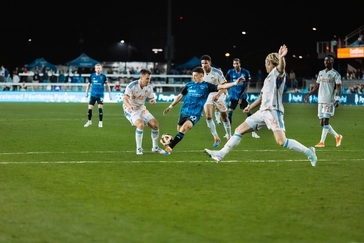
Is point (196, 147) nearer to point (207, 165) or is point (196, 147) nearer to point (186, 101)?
point (186, 101)

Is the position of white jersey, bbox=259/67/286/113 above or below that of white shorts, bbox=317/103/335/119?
above

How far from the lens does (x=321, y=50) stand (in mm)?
63562

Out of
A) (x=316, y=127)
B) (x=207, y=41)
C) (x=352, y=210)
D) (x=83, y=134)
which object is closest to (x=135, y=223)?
(x=352, y=210)

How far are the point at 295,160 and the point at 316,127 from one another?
11.0 metres

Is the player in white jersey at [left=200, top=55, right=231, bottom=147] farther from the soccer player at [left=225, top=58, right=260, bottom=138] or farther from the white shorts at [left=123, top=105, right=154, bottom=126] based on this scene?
the white shorts at [left=123, top=105, right=154, bottom=126]

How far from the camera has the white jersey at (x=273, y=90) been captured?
12.3 m

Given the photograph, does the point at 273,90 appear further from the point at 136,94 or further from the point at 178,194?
the point at 136,94

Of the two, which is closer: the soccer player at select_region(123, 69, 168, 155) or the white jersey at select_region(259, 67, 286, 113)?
the white jersey at select_region(259, 67, 286, 113)

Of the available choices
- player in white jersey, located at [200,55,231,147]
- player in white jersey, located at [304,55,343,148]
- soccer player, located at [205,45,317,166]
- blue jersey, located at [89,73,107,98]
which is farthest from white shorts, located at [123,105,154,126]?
blue jersey, located at [89,73,107,98]

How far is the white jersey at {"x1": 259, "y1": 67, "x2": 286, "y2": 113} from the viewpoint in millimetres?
12344

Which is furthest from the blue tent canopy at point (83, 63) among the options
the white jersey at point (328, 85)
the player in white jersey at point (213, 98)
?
the white jersey at point (328, 85)

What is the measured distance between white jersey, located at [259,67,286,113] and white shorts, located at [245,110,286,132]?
86mm

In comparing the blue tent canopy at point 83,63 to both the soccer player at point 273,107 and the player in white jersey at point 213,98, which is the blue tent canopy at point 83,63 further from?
the soccer player at point 273,107

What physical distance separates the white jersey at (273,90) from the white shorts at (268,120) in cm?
9
